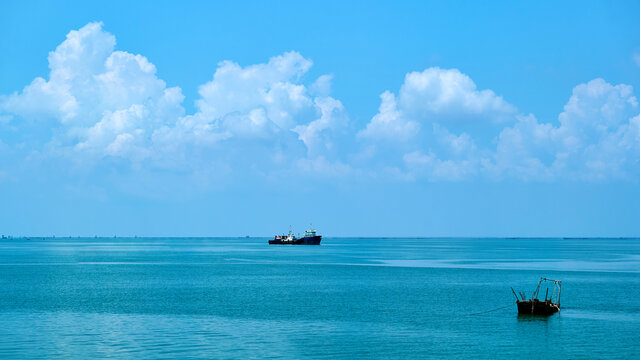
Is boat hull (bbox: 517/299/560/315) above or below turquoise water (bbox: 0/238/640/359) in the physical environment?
above

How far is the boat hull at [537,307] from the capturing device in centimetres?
6569

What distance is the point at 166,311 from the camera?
224 feet

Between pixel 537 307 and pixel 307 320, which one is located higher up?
pixel 537 307

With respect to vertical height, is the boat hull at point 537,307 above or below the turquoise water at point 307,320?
above

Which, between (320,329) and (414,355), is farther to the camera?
(320,329)

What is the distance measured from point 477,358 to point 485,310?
2421 centimetres

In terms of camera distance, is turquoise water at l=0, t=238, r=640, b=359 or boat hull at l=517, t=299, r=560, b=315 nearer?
turquoise water at l=0, t=238, r=640, b=359

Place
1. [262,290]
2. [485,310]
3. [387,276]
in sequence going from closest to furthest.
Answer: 1. [485,310]
2. [262,290]
3. [387,276]

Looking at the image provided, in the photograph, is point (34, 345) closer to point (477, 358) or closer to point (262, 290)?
point (477, 358)

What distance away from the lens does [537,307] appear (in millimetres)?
65875

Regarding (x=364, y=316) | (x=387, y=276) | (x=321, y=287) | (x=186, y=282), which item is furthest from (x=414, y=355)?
(x=387, y=276)

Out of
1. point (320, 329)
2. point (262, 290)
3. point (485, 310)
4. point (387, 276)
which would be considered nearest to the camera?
point (320, 329)

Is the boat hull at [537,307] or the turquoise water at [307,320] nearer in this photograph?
the turquoise water at [307,320]

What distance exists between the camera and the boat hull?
216 ft
